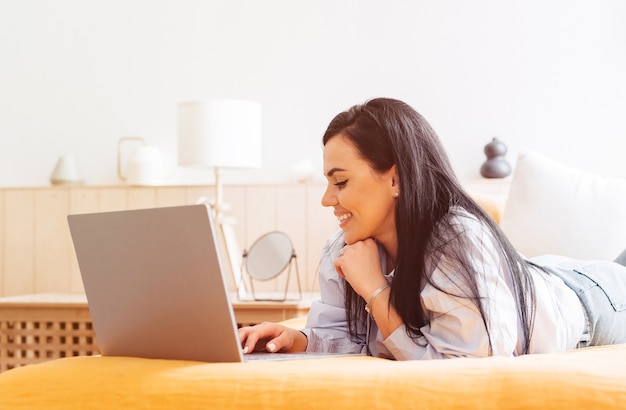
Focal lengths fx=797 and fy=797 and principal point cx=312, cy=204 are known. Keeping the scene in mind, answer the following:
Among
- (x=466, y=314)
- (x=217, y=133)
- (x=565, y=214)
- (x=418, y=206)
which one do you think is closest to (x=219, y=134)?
(x=217, y=133)

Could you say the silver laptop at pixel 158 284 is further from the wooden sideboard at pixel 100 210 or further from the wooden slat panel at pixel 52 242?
the wooden slat panel at pixel 52 242

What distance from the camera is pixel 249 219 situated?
10.4ft

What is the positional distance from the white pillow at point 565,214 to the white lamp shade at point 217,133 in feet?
3.27

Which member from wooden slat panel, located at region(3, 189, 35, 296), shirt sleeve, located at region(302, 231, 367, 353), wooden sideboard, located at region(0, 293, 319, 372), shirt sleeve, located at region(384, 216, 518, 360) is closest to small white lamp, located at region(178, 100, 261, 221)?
wooden sideboard, located at region(0, 293, 319, 372)

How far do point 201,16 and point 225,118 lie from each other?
0.70 m

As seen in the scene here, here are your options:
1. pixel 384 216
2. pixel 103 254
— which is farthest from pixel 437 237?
pixel 103 254

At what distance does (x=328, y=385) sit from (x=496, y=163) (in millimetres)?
2187

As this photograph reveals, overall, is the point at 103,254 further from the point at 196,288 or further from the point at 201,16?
the point at 201,16

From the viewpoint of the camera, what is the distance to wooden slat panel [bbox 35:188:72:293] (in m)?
3.26

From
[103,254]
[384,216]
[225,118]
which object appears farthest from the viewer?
[225,118]

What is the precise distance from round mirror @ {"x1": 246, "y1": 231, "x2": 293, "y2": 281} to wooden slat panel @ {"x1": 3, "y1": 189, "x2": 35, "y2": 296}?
106 cm

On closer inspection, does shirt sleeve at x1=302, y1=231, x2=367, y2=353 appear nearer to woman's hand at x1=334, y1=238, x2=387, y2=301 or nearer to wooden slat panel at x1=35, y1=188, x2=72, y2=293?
woman's hand at x1=334, y1=238, x2=387, y2=301

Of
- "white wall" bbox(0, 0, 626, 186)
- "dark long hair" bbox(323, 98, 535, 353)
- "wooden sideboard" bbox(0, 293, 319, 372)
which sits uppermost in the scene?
"white wall" bbox(0, 0, 626, 186)

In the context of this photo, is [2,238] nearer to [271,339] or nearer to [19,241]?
[19,241]
